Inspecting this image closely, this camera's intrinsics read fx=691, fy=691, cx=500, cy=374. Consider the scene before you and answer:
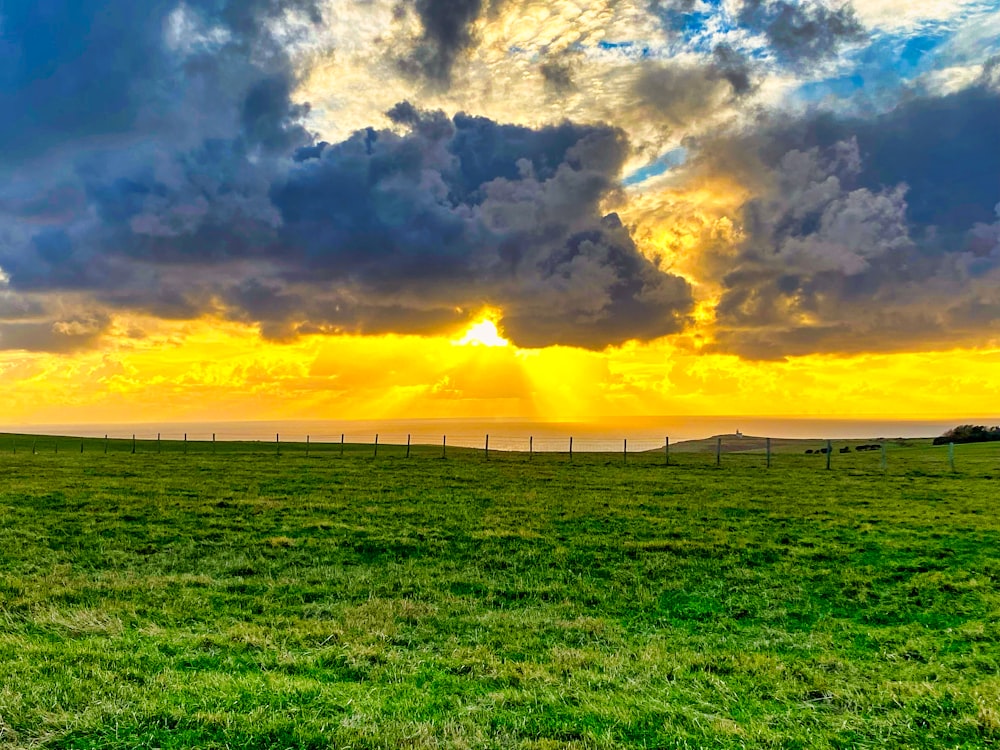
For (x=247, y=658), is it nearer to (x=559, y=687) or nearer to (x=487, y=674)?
(x=487, y=674)

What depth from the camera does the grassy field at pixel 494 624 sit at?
7.79 m

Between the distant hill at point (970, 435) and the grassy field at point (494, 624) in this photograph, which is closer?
the grassy field at point (494, 624)

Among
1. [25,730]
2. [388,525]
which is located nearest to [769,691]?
[25,730]

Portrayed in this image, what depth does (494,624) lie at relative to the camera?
12406 millimetres

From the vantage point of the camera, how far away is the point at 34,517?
23.6 meters

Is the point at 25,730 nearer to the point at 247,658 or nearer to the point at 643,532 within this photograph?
the point at 247,658

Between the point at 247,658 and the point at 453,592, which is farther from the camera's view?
the point at 453,592

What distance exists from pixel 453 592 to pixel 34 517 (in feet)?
56.5

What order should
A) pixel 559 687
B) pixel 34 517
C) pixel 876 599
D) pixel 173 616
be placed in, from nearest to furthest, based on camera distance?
pixel 559 687
pixel 173 616
pixel 876 599
pixel 34 517

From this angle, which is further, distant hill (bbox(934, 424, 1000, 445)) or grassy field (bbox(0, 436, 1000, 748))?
distant hill (bbox(934, 424, 1000, 445))

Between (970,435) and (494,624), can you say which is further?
(970,435)

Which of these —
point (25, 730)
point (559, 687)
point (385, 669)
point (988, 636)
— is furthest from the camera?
point (988, 636)

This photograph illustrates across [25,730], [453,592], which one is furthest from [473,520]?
[25,730]

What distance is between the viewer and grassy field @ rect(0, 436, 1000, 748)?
25.5ft
